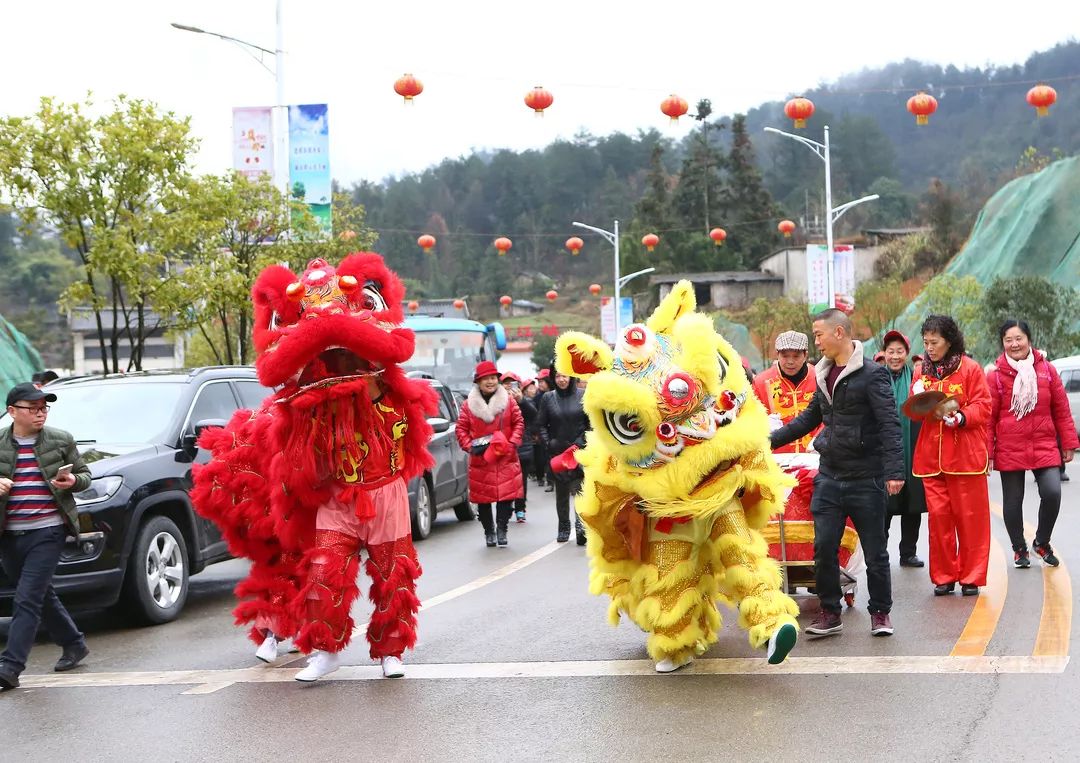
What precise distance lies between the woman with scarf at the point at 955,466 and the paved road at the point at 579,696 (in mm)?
255

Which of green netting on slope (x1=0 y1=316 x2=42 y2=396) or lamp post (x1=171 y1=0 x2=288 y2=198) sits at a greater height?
lamp post (x1=171 y1=0 x2=288 y2=198)

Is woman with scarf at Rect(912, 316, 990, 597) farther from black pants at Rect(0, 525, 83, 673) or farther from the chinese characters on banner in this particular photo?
the chinese characters on banner

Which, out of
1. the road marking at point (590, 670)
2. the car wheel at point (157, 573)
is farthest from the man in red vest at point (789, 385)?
the car wheel at point (157, 573)

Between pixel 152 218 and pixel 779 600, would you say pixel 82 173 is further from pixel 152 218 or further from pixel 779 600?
pixel 779 600

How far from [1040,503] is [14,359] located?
22094 millimetres

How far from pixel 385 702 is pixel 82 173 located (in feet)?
46.4

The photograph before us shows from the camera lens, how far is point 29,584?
734 centimetres

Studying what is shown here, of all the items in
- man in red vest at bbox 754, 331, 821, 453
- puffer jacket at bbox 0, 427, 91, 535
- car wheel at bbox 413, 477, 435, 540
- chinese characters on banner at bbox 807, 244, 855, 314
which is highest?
chinese characters on banner at bbox 807, 244, 855, 314

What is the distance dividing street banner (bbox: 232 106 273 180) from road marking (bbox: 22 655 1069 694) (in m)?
17.5

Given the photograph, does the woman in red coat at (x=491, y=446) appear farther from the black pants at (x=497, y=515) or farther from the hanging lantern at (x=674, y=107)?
the hanging lantern at (x=674, y=107)

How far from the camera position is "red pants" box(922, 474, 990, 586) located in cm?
862

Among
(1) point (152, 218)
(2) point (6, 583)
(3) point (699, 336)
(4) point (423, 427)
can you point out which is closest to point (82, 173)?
(1) point (152, 218)

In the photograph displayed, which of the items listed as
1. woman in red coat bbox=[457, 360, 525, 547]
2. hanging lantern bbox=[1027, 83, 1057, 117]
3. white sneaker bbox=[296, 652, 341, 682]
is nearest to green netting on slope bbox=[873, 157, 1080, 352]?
hanging lantern bbox=[1027, 83, 1057, 117]

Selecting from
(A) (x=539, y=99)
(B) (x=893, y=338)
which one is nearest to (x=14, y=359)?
(A) (x=539, y=99)
